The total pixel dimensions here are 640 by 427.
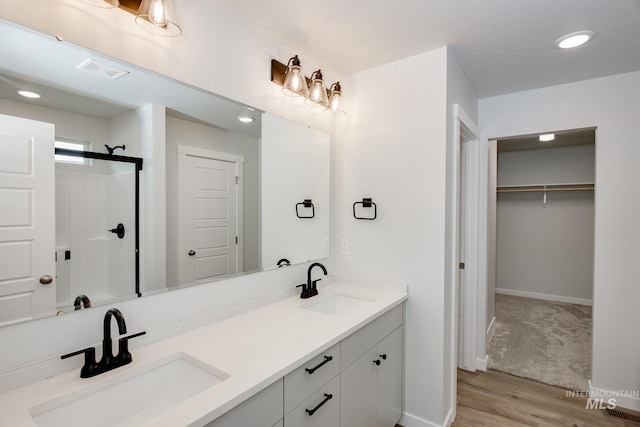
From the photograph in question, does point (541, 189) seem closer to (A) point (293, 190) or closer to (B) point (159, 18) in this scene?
(A) point (293, 190)

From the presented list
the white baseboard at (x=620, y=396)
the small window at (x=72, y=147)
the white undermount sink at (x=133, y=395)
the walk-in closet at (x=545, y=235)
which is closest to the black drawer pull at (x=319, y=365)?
the white undermount sink at (x=133, y=395)

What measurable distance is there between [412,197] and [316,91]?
977 millimetres

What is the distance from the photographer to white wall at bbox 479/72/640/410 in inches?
89.8

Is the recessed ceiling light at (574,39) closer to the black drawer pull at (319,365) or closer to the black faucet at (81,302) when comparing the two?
the black drawer pull at (319,365)

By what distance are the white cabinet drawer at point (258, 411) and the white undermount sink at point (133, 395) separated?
0.14m

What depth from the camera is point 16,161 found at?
3.19 ft

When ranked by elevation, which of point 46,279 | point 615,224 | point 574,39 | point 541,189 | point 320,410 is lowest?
point 320,410

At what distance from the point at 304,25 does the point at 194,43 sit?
633mm

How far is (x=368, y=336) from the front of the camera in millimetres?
1698

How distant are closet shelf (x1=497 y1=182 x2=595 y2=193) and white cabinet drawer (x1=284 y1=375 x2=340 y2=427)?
4812mm

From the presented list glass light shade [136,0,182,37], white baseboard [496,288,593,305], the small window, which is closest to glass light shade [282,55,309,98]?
glass light shade [136,0,182,37]

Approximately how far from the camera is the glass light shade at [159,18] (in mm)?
1208

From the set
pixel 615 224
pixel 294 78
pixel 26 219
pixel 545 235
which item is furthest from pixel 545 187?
pixel 26 219

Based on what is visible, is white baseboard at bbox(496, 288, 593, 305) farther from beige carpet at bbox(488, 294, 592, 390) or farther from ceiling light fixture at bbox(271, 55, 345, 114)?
ceiling light fixture at bbox(271, 55, 345, 114)
